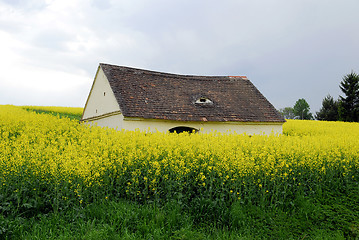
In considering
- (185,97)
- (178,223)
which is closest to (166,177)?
(178,223)

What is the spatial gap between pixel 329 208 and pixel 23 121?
11.7 m

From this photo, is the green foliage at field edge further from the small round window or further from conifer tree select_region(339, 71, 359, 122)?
conifer tree select_region(339, 71, 359, 122)

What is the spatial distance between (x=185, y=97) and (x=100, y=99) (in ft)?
18.3

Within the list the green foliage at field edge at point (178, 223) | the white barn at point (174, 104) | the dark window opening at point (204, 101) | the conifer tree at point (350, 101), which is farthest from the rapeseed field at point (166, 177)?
the conifer tree at point (350, 101)

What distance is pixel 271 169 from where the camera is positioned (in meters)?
6.98

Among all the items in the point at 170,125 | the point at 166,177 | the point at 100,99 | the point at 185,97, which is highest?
the point at 185,97

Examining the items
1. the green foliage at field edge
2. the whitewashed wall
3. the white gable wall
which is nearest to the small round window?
the whitewashed wall

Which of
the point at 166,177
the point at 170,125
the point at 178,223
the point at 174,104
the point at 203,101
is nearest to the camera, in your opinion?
the point at 178,223

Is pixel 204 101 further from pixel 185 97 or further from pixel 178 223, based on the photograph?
pixel 178 223

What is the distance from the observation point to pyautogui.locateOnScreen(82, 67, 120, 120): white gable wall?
53.9 ft

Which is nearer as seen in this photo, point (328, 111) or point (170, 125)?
point (170, 125)

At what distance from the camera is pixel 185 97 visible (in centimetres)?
1794

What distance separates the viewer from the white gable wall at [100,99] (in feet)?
53.9

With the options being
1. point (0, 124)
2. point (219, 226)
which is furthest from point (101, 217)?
point (0, 124)
